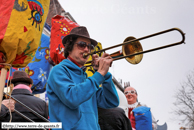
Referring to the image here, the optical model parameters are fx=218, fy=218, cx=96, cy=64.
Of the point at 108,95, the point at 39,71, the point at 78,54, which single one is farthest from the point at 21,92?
the point at 39,71

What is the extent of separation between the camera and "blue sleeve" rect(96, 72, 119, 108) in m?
2.33

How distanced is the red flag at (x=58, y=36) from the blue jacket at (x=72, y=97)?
6.41 feet

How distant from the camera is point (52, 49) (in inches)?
166

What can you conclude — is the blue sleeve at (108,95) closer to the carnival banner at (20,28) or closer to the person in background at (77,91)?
the person in background at (77,91)

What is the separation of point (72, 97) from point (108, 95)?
0.59 meters

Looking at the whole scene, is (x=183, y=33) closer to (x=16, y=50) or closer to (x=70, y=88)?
(x=70, y=88)

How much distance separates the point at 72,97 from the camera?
6.19 ft

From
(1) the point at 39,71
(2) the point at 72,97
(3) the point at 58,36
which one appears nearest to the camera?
(2) the point at 72,97

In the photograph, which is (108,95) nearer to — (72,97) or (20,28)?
(72,97)

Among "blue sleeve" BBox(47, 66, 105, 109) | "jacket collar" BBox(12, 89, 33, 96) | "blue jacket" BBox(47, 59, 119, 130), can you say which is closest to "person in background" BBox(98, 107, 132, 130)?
"blue jacket" BBox(47, 59, 119, 130)

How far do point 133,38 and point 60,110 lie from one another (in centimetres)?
118

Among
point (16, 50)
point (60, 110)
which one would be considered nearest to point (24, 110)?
point (16, 50)

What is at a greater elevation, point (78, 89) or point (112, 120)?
point (78, 89)

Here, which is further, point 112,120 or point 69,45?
point 112,120
